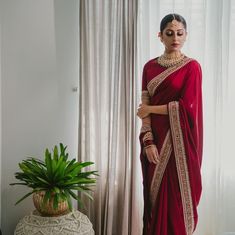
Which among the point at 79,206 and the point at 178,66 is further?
the point at 79,206

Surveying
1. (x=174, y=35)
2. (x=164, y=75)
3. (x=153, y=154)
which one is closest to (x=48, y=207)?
(x=153, y=154)

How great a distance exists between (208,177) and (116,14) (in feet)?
4.05

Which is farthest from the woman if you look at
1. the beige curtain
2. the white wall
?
the white wall

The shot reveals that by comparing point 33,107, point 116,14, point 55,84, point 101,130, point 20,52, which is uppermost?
point 116,14

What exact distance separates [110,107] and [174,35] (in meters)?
0.62

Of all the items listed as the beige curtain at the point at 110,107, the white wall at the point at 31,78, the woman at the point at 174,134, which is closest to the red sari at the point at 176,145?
the woman at the point at 174,134

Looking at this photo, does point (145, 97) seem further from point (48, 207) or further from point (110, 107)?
point (48, 207)

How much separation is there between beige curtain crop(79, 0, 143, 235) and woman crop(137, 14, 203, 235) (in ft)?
0.97

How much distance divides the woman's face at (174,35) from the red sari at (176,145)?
0.09 meters

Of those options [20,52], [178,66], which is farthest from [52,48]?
[178,66]

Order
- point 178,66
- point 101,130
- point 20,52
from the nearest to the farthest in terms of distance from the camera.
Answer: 1. point 178,66
2. point 20,52
3. point 101,130

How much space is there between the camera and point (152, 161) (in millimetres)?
1932

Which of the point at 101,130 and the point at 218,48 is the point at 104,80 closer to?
the point at 101,130

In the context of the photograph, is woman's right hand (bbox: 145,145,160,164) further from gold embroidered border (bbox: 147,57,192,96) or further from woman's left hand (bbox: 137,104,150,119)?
gold embroidered border (bbox: 147,57,192,96)
